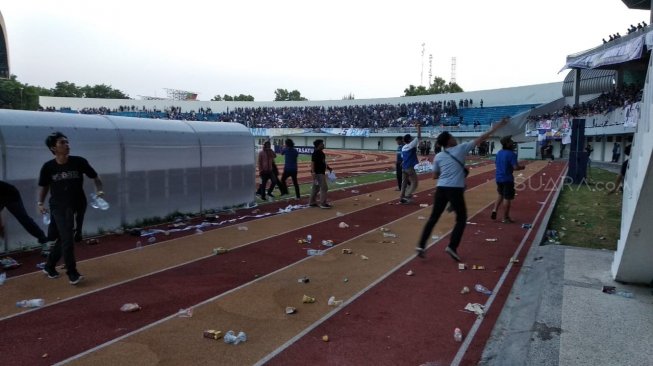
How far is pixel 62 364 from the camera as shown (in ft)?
12.8

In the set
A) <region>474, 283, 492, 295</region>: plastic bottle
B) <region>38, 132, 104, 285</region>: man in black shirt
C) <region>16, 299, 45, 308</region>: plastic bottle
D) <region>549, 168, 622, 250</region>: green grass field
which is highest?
<region>38, 132, 104, 285</region>: man in black shirt

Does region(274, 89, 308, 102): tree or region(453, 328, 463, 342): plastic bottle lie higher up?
region(274, 89, 308, 102): tree

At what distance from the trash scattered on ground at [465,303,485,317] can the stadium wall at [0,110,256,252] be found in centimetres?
703

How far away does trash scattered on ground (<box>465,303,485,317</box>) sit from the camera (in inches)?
200

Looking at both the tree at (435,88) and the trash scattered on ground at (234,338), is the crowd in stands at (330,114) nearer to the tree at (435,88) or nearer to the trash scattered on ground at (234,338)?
the tree at (435,88)

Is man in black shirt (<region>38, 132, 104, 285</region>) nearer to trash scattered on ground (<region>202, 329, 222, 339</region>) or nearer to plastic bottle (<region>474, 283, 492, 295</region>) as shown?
trash scattered on ground (<region>202, 329, 222, 339</region>)

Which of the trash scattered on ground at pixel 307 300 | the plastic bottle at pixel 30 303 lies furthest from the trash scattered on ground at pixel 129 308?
the trash scattered on ground at pixel 307 300

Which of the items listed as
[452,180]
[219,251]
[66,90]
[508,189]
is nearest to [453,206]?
[452,180]

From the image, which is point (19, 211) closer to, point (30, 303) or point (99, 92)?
point (30, 303)

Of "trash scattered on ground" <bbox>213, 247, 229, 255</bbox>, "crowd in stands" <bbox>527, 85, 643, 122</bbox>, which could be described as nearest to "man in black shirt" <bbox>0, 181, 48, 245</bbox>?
"trash scattered on ground" <bbox>213, 247, 229, 255</bbox>

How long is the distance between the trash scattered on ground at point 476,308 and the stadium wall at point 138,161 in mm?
7028

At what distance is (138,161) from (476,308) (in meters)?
7.53

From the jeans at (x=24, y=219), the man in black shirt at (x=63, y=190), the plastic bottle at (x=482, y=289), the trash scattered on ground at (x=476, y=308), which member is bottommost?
the trash scattered on ground at (x=476, y=308)

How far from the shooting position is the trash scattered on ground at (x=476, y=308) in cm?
508
